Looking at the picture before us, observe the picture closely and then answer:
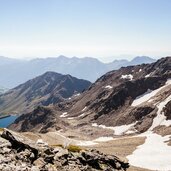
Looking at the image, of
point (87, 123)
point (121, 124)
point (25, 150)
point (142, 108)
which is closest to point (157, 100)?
point (142, 108)

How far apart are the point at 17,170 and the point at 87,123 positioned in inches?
6691

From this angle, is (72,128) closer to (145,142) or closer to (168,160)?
(145,142)

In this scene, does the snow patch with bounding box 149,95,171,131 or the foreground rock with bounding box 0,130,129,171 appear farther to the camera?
the snow patch with bounding box 149,95,171,131

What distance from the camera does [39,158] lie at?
3114 cm

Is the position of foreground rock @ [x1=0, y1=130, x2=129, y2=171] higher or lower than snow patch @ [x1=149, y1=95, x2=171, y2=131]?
higher

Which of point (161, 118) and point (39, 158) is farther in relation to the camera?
point (161, 118)

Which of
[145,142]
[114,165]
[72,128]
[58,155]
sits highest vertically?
[58,155]

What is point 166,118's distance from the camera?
14175cm

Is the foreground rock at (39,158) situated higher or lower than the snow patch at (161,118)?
higher

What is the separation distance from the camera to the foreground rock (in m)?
28.1

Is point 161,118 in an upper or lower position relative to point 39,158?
lower

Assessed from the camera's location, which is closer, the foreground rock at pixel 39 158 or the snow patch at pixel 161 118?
the foreground rock at pixel 39 158

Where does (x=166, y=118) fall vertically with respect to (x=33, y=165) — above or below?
below

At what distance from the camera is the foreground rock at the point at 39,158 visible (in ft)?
92.3
